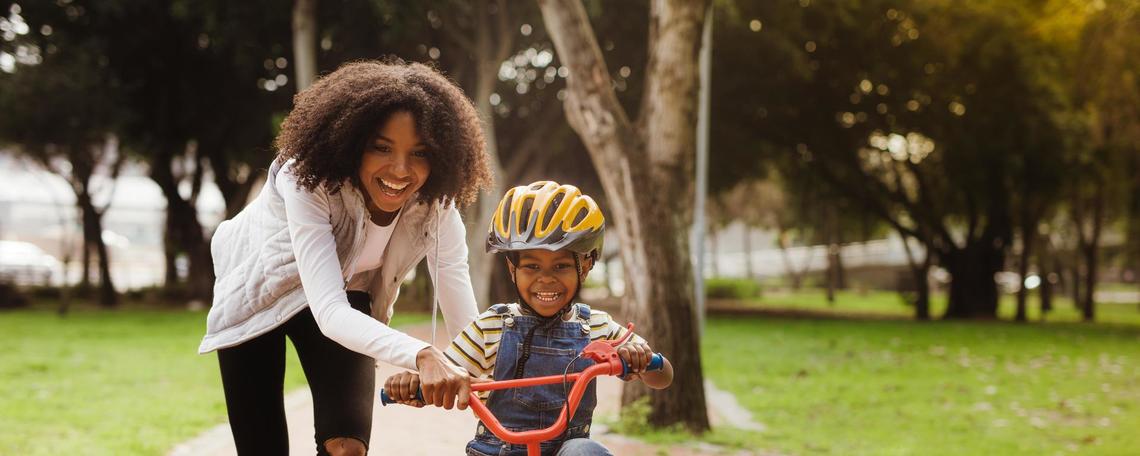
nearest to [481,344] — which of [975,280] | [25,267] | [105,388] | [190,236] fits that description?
[105,388]

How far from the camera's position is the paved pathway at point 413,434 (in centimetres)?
726

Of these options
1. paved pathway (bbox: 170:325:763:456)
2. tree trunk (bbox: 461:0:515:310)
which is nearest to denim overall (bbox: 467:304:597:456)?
paved pathway (bbox: 170:325:763:456)

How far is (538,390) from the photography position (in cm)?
307

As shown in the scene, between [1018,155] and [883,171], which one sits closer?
[1018,155]

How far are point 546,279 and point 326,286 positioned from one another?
64cm

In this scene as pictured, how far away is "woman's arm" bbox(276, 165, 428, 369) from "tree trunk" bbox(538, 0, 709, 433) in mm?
4765

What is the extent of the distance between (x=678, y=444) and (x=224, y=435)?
3.28m

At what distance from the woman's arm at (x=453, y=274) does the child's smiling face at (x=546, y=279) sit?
49 cm

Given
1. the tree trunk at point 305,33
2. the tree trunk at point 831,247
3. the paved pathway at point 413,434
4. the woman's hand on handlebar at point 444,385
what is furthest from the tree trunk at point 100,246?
the woman's hand on handlebar at point 444,385

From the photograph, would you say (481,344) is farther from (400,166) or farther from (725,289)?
(725,289)

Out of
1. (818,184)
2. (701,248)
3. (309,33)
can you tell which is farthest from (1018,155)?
(309,33)

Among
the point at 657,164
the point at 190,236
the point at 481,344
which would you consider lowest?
the point at 481,344

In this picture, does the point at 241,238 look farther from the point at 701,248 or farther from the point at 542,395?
the point at 701,248

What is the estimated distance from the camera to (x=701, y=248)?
14.2 meters
